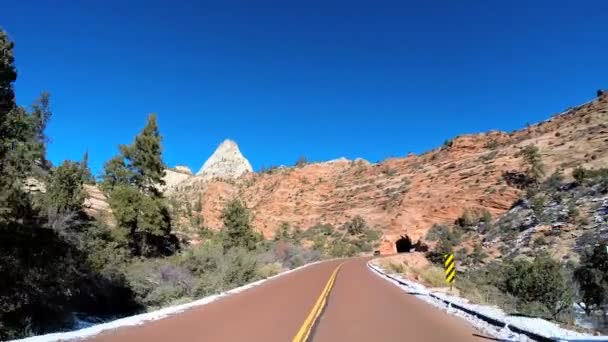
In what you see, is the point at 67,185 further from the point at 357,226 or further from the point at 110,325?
the point at 357,226

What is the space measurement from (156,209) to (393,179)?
248ft

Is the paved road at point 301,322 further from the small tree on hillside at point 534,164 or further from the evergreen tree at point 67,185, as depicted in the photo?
the small tree on hillside at point 534,164

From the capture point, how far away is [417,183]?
91938 mm

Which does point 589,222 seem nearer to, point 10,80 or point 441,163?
point 10,80

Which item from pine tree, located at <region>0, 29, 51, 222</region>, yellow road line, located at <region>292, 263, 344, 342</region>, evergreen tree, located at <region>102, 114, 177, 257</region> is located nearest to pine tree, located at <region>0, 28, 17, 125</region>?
pine tree, located at <region>0, 29, 51, 222</region>

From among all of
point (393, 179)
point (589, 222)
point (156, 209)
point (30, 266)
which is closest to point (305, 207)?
point (393, 179)

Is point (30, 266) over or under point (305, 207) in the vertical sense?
under

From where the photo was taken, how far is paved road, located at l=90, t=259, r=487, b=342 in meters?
9.99

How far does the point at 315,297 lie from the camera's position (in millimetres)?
18484

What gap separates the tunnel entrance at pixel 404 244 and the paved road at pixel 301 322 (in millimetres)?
59538

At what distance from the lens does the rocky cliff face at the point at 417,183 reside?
6544 cm

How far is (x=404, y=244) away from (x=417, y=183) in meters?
16.7

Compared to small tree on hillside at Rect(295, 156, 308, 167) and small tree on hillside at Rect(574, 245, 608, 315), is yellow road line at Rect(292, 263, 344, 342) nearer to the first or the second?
small tree on hillside at Rect(574, 245, 608, 315)

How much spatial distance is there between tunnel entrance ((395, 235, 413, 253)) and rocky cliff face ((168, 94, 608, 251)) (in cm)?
113
